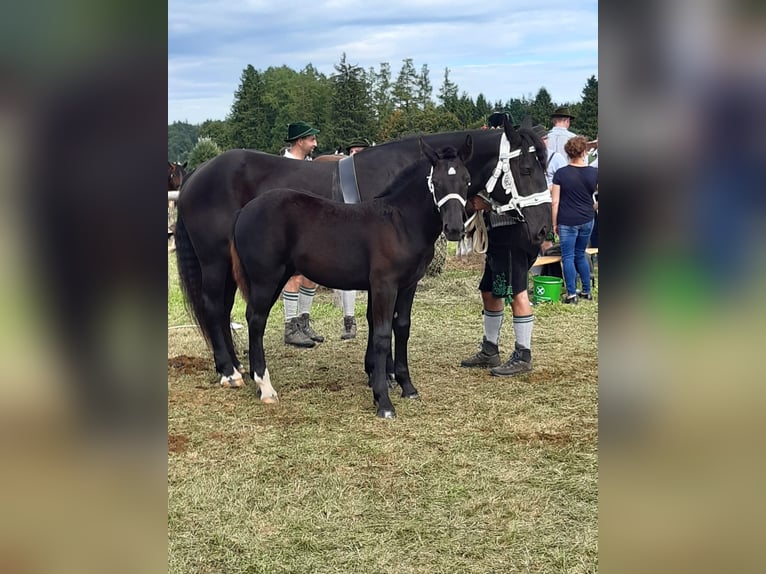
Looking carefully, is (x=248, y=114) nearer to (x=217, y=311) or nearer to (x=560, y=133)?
(x=560, y=133)

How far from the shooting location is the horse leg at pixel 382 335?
16.8 feet

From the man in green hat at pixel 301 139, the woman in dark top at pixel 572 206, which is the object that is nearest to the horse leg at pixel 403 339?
the man in green hat at pixel 301 139

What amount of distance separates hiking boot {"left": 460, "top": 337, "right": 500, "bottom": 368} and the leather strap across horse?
6.24 feet

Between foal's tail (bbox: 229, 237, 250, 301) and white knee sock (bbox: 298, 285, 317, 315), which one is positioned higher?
foal's tail (bbox: 229, 237, 250, 301)

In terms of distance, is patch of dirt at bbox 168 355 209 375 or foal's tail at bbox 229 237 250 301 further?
patch of dirt at bbox 168 355 209 375

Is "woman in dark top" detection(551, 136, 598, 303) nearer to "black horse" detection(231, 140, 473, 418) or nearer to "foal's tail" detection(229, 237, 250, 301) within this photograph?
"black horse" detection(231, 140, 473, 418)

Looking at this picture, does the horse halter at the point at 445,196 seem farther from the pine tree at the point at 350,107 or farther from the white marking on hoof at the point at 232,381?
the pine tree at the point at 350,107

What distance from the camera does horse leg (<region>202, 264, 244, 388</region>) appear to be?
19.8 feet

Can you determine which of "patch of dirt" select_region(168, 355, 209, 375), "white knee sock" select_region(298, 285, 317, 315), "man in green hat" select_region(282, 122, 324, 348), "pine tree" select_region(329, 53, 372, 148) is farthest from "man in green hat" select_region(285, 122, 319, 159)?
"pine tree" select_region(329, 53, 372, 148)

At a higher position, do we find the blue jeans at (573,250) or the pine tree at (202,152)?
the pine tree at (202,152)

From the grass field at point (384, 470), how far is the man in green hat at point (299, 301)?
521 mm
